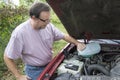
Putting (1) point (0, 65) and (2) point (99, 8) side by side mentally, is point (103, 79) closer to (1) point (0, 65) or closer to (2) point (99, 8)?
(2) point (99, 8)

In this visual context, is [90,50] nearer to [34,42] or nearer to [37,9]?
[34,42]

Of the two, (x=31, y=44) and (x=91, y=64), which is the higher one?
(x=31, y=44)

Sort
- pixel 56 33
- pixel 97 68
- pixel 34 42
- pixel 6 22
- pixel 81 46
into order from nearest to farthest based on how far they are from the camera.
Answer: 1. pixel 97 68
2. pixel 34 42
3. pixel 81 46
4. pixel 56 33
5. pixel 6 22

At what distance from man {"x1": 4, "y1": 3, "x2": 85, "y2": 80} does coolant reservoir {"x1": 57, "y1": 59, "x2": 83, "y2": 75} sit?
0.23 metres

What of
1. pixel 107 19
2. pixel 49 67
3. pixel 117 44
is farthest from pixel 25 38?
pixel 117 44

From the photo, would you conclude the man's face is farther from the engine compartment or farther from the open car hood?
the engine compartment

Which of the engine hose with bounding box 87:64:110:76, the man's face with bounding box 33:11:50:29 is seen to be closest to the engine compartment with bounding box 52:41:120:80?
the engine hose with bounding box 87:64:110:76

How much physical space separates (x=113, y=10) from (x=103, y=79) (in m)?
0.67

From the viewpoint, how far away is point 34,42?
121 inches

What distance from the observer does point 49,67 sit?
9.37 feet

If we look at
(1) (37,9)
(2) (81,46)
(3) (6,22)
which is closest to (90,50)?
(2) (81,46)

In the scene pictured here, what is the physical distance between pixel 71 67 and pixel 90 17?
538 millimetres

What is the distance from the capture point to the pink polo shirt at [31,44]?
294 centimetres

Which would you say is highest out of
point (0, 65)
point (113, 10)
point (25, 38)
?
point (113, 10)
